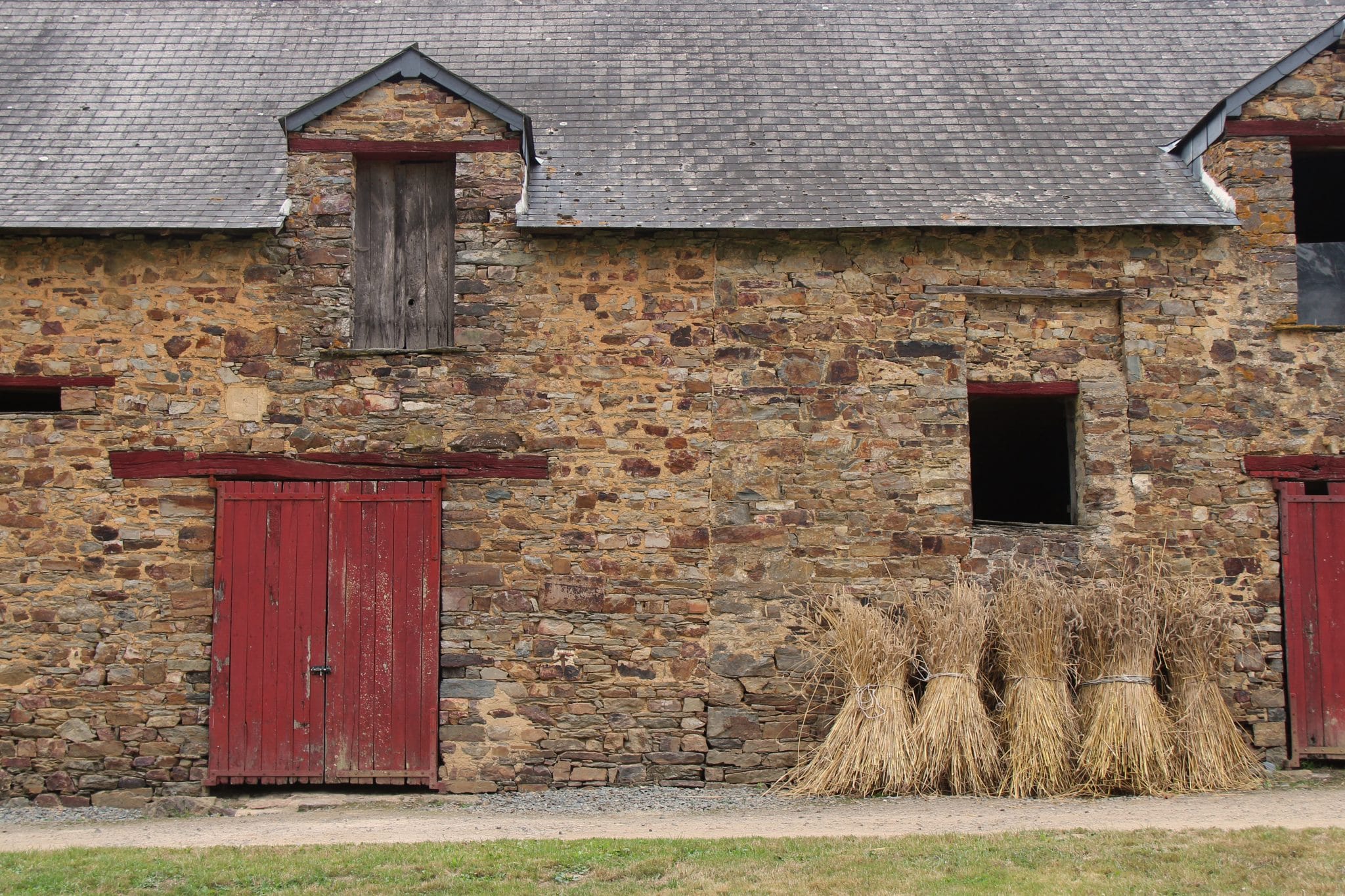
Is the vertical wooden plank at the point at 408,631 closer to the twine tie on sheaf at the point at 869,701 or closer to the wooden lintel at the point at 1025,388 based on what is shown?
the twine tie on sheaf at the point at 869,701

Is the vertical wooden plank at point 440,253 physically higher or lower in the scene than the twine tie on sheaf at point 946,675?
higher

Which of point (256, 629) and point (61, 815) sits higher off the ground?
point (256, 629)

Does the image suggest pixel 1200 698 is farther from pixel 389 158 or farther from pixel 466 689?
pixel 389 158

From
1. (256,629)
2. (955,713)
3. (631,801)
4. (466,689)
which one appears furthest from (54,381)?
(955,713)

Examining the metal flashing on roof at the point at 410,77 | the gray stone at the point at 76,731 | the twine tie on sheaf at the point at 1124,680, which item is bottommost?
the gray stone at the point at 76,731

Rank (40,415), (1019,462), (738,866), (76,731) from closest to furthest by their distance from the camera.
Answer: (738,866), (76,731), (40,415), (1019,462)

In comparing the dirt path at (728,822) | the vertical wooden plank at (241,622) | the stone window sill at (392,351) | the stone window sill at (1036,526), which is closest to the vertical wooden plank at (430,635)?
the dirt path at (728,822)

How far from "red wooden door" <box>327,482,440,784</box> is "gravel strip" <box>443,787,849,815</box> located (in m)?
0.64

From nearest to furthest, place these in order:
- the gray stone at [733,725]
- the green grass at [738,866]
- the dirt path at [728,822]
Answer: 1. the green grass at [738,866]
2. the dirt path at [728,822]
3. the gray stone at [733,725]

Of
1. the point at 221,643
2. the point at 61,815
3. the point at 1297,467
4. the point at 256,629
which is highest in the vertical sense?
the point at 1297,467

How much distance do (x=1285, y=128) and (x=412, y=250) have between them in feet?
24.6

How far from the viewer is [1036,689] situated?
27.9ft

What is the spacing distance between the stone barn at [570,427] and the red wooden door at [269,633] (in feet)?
0.09

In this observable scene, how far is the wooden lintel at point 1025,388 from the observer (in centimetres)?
948
